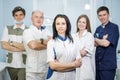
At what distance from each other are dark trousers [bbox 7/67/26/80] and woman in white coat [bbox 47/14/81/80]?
80 cm

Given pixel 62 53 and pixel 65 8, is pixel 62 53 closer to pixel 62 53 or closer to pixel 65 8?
pixel 62 53

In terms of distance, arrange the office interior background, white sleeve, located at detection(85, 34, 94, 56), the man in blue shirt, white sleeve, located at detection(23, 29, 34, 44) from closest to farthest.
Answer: white sleeve, located at detection(23, 29, 34, 44) < white sleeve, located at detection(85, 34, 94, 56) < the man in blue shirt < the office interior background

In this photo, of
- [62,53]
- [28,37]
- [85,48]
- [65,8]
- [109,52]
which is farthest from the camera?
[65,8]

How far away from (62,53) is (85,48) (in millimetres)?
707

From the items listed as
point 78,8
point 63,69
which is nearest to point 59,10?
point 78,8

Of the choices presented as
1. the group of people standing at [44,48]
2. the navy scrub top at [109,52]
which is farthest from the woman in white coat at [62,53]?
the navy scrub top at [109,52]

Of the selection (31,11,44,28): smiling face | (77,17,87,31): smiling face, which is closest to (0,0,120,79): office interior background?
(77,17,87,31): smiling face

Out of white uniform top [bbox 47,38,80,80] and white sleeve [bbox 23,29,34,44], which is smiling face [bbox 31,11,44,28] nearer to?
white sleeve [bbox 23,29,34,44]

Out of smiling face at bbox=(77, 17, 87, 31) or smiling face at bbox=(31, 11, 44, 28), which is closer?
smiling face at bbox=(31, 11, 44, 28)

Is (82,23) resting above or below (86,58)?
above

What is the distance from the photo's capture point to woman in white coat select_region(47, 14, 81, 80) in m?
2.12

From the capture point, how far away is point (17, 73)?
9.84 feet

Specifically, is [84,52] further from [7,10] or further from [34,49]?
[7,10]

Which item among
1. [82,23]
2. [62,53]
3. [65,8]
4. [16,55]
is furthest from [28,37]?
[65,8]
